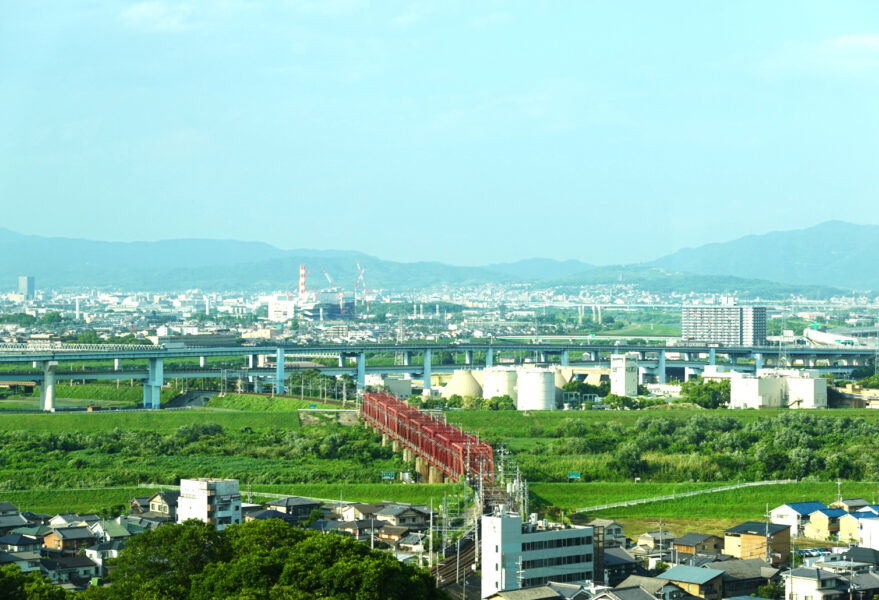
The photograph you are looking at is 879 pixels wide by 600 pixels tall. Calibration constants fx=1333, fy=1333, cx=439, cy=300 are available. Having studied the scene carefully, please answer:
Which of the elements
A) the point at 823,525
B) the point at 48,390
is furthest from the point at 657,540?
the point at 48,390

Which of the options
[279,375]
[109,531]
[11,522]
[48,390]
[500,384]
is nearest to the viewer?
[109,531]

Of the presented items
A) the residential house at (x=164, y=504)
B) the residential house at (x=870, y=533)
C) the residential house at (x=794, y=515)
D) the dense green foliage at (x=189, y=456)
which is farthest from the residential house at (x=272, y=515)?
the residential house at (x=870, y=533)

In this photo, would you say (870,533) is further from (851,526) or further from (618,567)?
(618,567)

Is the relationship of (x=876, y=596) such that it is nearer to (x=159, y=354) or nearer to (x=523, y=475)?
(x=523, y=475)

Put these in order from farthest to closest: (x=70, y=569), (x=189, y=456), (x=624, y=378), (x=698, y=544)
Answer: (x=624, y=378)
(x=189, y=456)
(x=698, y=544)
(x=70, y=569)

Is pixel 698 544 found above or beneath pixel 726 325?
beneath
